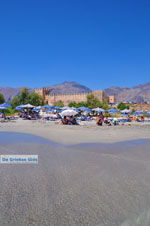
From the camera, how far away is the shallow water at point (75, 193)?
220 cm

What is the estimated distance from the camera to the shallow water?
220 centimetres

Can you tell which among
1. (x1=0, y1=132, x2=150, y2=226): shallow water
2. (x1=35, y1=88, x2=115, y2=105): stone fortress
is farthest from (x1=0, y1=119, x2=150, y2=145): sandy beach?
(x1=35, y1=88, x2=115, y2=105): stone fortress

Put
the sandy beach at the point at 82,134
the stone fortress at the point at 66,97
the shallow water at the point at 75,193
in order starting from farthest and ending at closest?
the stone fortress at the point at 66,97, the sandy beach at the point at 82,134, the shallow water at the point at 75,193

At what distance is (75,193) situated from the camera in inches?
111

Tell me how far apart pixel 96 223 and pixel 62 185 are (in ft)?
3.43

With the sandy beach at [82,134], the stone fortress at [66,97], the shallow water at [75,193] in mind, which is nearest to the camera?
the shallow water at [75,193]

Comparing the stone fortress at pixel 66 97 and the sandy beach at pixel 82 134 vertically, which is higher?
the stone fortress at pixel 66 97

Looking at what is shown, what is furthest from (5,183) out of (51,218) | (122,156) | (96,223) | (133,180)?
(122,156)

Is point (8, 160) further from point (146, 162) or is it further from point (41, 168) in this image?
point (146, 162)

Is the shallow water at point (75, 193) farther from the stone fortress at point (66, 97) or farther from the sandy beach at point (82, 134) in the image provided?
the stone fortress at point (66, 97)

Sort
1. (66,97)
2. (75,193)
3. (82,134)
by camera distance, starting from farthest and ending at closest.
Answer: (66,97) → (82,134) → (75,193)

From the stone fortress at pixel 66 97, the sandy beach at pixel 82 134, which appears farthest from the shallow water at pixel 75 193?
the stone fortress at pixel 66 97

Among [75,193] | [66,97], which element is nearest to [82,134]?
[75,193]

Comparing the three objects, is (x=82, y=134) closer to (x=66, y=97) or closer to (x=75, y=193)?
(x=75, y=193)
